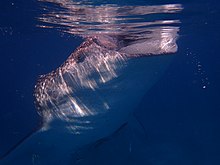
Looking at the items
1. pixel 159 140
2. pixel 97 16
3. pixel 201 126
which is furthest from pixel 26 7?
pixel 201 126

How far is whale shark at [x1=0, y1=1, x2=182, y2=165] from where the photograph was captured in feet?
16.8

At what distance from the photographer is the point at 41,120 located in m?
6.49

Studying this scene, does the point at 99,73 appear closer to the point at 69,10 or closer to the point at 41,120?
the point at 41,120

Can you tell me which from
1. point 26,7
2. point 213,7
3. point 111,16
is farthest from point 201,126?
point 26,7

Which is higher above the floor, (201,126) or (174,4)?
(174,4)

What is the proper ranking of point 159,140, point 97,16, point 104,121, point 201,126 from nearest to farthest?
→ 1. point 104,121
2. point 97,16
3. point 159,140
4. point 201,126

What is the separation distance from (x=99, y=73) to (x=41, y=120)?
212 cm

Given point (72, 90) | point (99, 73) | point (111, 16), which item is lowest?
point (72, 90)

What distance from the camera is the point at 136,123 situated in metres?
8.77

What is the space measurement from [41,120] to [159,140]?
46.2 feet

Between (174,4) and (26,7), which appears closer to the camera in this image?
(174,4)

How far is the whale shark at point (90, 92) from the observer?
5.13 meters

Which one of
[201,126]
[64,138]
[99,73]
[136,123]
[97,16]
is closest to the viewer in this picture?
[99,73]

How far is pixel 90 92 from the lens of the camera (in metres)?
5.61
